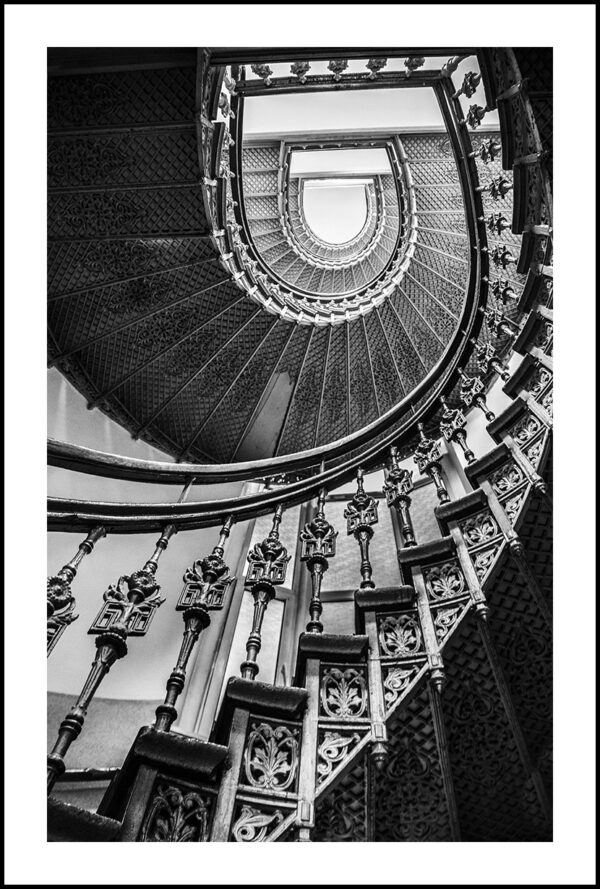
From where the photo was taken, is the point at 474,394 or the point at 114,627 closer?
the point at 114,627

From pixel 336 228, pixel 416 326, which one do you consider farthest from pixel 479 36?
pixel 336 228

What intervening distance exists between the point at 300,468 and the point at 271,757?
218cm

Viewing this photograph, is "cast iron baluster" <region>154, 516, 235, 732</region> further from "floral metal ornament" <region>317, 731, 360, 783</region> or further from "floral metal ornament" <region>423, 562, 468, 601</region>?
"floral metal ornament" <region>423, 562, 468, 601</region>

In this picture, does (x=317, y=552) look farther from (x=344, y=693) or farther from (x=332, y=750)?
(x=332, y=750)

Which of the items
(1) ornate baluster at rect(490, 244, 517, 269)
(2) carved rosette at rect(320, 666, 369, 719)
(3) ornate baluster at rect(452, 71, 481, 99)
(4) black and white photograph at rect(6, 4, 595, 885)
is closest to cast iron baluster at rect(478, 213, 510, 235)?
(4) black and white photograph at rect(6, 4, 595, 885)

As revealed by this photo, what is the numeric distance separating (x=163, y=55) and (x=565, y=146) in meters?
2.94

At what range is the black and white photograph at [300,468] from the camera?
1.60 metres

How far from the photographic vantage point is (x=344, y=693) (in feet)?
6.55

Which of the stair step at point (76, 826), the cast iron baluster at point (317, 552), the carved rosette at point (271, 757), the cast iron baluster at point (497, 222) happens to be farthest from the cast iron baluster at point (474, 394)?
the stair step at point (76, 826)

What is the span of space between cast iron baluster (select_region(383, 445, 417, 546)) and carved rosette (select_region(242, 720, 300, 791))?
1.09m

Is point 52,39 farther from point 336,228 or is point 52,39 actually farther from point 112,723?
point 336,228

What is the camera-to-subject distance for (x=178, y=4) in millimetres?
1666

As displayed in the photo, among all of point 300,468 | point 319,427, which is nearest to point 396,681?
point 300,468

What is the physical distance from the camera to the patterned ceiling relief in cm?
447
